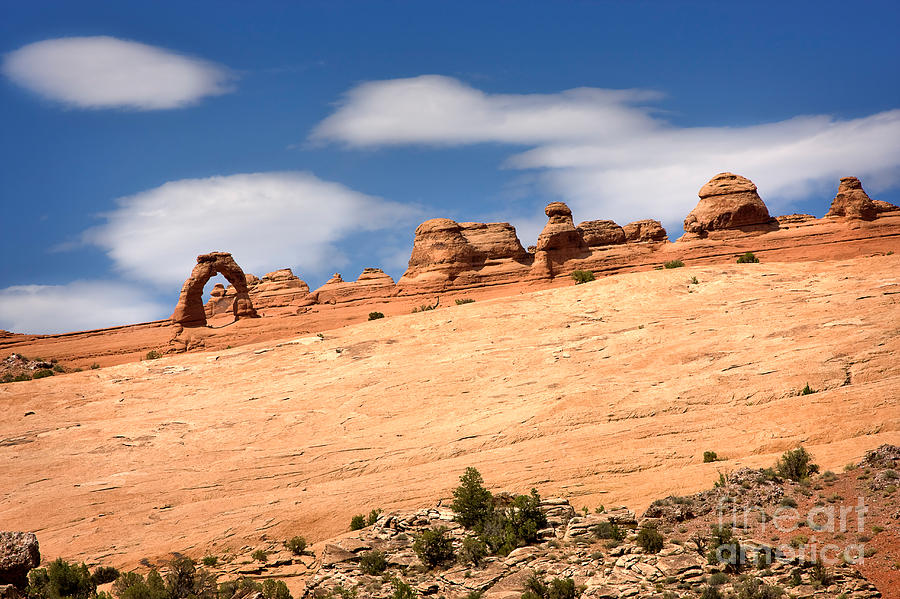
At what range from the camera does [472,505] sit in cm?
1680

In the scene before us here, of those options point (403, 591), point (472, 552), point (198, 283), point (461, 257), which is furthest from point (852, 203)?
point (403, 591)

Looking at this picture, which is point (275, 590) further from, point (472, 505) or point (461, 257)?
point (461, 257)

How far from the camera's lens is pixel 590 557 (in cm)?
1388

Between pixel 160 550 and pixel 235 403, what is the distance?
11312 millimetres

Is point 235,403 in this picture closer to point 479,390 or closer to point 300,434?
point 300,434

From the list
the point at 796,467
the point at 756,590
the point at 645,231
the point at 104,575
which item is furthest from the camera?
the point at 645,231

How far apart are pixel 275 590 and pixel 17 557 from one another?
525cm

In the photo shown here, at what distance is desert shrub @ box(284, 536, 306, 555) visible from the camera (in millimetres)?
18266

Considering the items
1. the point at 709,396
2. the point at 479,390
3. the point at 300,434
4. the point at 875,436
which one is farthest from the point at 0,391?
the point at 875,436

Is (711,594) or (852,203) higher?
(852,203)

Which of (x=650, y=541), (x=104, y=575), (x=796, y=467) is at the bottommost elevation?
(x=104, y=575)

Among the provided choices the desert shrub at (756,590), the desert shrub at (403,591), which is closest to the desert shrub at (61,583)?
the desert shrub at (403,591)

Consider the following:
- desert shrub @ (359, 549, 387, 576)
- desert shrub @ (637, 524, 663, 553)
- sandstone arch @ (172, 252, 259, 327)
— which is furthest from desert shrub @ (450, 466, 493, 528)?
sandstone arch @ (172, 252, 259, 327)

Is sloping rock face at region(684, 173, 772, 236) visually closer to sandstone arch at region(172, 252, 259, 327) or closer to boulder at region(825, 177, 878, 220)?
boulder at region(825, 177, 878, 220)
